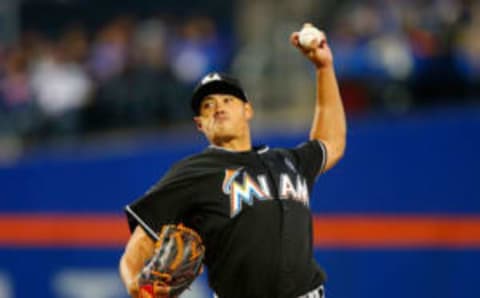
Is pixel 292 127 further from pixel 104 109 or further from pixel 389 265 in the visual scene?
pixel 104 109

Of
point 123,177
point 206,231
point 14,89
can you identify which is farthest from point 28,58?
point 206,231

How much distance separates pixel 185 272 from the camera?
178 inches

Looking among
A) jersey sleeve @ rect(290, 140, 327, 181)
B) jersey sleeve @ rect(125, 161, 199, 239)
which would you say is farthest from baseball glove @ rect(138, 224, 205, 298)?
jersey sleeve @ rect(290, 140, 327, 181)

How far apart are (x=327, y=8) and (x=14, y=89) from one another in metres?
4.21

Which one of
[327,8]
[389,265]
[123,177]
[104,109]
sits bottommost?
[389,265]

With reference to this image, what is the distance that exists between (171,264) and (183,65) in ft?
21.7

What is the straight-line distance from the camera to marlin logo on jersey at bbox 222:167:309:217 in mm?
4645

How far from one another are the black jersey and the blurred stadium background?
12.0 ft

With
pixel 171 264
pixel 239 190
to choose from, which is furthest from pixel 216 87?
pixel 171 264

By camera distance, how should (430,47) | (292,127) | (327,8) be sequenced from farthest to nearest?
1. (327,8)
2. (292,127)
3. (430,47)

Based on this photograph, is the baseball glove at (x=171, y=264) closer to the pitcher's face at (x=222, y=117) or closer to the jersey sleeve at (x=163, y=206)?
the jersey sleeve at (x=163, y=206)

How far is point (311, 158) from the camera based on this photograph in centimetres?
505

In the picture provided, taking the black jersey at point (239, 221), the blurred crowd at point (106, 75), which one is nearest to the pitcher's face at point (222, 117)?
the black jersey at point (239, 221)

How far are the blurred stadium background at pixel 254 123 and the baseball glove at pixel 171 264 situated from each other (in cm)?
400
